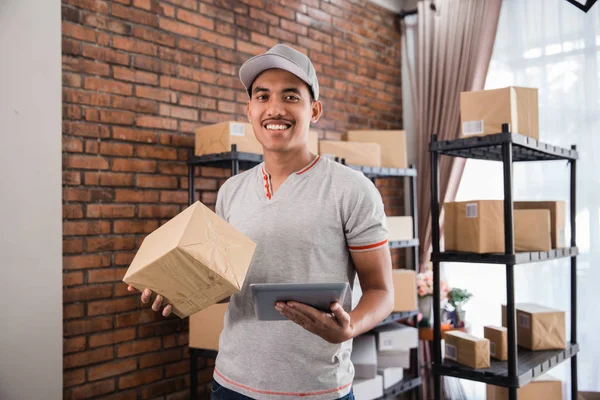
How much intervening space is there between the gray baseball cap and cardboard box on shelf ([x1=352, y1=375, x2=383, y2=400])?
2.13m

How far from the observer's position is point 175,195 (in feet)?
9.79

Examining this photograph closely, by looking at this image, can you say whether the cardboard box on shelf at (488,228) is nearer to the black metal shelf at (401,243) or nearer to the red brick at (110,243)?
the black metal shelf at (401,243)

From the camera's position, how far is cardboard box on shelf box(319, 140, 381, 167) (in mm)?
3158

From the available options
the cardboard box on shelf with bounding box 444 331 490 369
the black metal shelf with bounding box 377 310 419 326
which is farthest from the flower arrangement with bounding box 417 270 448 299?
the cardboard box on shelf with bounding box 444 331 490 369

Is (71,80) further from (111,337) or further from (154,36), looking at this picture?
(111,337)

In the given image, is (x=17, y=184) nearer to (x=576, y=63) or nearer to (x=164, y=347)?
(x=164, y=347)

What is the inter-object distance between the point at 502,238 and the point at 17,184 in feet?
7.26

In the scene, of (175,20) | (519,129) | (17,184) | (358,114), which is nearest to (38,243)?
(17,184)

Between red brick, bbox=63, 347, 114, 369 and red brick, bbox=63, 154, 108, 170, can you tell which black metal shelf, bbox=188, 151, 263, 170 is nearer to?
red brick, bbox=63, 154, 108, 170

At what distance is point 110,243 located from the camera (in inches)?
105

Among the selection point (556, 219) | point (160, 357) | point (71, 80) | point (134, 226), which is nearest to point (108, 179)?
point (134, 226)

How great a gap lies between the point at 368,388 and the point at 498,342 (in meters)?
0.80

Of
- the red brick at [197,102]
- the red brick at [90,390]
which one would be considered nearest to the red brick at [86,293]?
the red brick at [90,390]

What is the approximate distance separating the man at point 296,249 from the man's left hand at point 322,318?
5 cm
